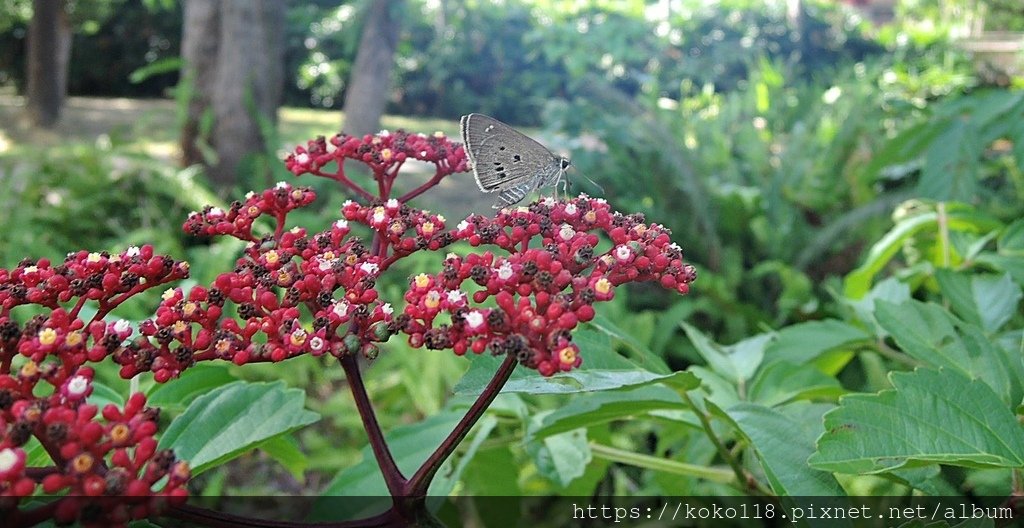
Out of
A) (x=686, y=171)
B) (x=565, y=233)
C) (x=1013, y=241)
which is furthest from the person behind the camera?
(x=686, y=171)

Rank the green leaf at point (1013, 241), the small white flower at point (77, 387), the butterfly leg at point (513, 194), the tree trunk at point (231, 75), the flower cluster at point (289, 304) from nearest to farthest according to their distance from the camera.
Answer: the small white flower at point (77, 387)
the flower cluster at point (289, 304)
the butterfly leg at point (513, 194)
the green leaf at point (1013, 241)
the tree trunk at point (231, 75)

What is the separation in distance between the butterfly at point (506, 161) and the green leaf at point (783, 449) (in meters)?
0.53

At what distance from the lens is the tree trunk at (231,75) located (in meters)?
5.45

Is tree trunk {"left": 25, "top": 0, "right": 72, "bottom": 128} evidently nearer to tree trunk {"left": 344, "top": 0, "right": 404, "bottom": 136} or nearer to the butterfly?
tree trunk {"left": 344, "top": 0, "right": 404, "bottom": 136}

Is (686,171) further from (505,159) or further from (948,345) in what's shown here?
(948,345)

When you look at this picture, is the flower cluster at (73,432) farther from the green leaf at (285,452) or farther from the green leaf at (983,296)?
the green leaf at (983,296)

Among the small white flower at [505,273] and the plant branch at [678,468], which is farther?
the plant branch at [678,468]

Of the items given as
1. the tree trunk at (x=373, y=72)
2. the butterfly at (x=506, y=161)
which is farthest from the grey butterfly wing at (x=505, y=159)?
the tree trunk at (x=373, y=72)

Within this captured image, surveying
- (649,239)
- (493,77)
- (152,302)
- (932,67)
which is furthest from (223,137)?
(932,67)

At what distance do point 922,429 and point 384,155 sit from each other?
825 mm

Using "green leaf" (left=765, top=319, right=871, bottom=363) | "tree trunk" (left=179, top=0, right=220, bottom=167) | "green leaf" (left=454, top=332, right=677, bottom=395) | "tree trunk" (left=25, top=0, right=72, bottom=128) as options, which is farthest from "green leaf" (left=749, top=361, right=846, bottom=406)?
"tree trunk" (left=25, top=0, right=72, bottom=128)

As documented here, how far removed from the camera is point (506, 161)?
1.40m

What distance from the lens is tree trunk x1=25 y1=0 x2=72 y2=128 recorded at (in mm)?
10344

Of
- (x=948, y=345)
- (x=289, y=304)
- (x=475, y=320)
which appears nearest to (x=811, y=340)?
(x=948, y=345)
